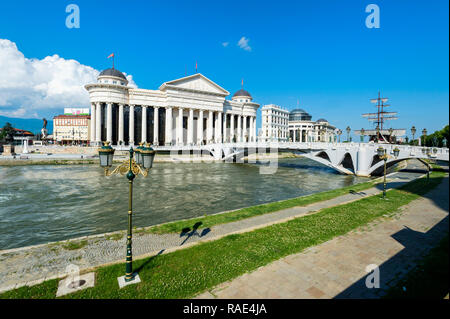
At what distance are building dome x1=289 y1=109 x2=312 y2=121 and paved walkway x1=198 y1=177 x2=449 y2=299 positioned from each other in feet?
429

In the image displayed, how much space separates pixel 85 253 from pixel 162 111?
76.5 meters

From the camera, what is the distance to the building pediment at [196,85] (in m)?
71.4

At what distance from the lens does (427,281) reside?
6234 millimetres

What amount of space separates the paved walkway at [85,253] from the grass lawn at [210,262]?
1.83 ft

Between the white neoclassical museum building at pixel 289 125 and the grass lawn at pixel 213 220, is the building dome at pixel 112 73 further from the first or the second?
the grass lawn at pixel 213 220

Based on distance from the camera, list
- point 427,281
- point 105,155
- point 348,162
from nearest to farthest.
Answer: point 427,281 → point 105,155 → point 348,162

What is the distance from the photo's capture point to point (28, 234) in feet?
39.2

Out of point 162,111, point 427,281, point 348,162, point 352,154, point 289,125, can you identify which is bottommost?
point 427,281

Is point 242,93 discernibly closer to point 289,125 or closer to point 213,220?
point 289,125

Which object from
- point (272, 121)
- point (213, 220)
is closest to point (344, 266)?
point (213, 220)

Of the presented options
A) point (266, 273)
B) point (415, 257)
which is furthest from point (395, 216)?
point (266, 273)

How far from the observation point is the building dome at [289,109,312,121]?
134m

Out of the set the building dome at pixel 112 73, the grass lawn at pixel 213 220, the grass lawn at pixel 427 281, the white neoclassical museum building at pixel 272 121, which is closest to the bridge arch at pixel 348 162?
the grass lawn at pixel 213 220
